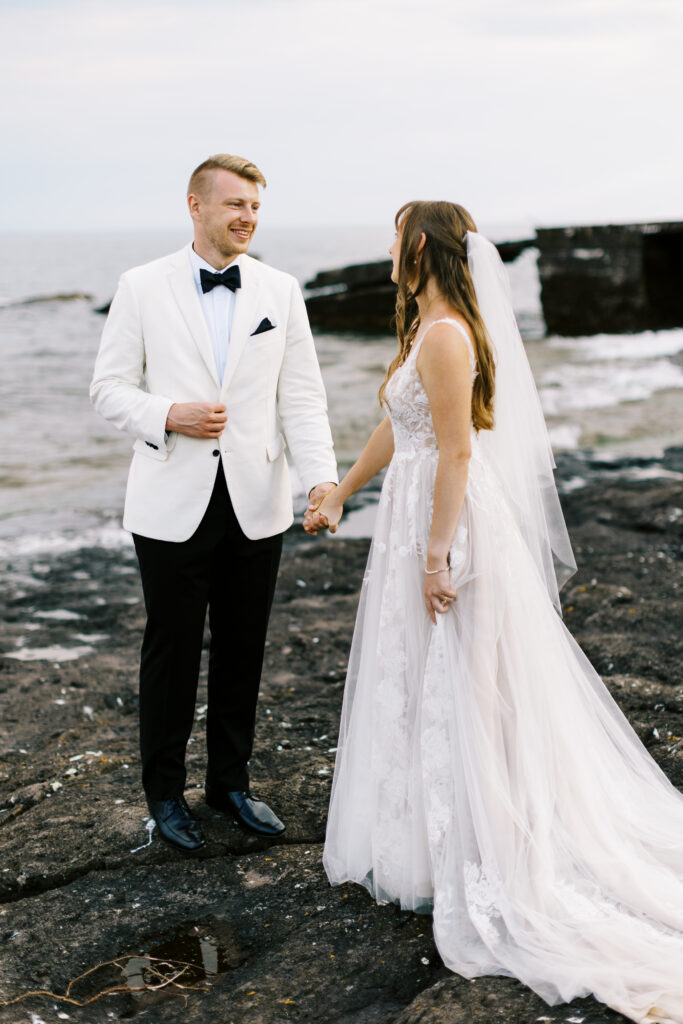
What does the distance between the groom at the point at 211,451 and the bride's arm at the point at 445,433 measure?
2.29 feet

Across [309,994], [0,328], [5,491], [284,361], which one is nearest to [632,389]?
[5,491]

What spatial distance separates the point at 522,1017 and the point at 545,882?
505 mm

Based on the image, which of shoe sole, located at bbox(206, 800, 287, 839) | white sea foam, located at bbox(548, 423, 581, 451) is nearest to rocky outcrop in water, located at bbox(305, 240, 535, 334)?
white sea foam, located at bbox(548, 423, 581, 451)

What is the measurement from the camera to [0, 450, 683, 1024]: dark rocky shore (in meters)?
2.76

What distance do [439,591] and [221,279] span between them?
53.4 inches

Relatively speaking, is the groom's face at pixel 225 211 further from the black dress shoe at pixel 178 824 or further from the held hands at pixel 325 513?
the black dress shoe at pixel 178 824

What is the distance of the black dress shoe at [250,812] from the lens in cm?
363

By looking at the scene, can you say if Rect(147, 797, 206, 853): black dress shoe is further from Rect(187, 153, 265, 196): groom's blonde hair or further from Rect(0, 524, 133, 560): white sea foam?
Rect(0, 524, 133, 560): white sea foam

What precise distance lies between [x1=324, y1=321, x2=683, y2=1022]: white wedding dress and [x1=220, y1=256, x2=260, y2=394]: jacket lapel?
602 millimetres

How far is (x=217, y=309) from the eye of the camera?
352 cm

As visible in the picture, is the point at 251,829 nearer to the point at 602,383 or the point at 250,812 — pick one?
the point at 250,812

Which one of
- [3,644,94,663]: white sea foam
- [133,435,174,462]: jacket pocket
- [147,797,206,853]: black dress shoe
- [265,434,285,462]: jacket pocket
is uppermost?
[133,435,174,462]: jacket pocket

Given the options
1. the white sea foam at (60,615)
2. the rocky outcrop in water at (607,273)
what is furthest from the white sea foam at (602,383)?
the white sea foam at (60,615)

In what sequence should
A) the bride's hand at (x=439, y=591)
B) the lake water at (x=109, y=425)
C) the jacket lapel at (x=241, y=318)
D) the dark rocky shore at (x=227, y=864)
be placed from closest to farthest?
the dark rocky shore at (x=227, y=864) → the bride's hand at (x=439, y=591) → the jacket lapel at (x=241, y=318) → the lake water at (x=109, y=425)
